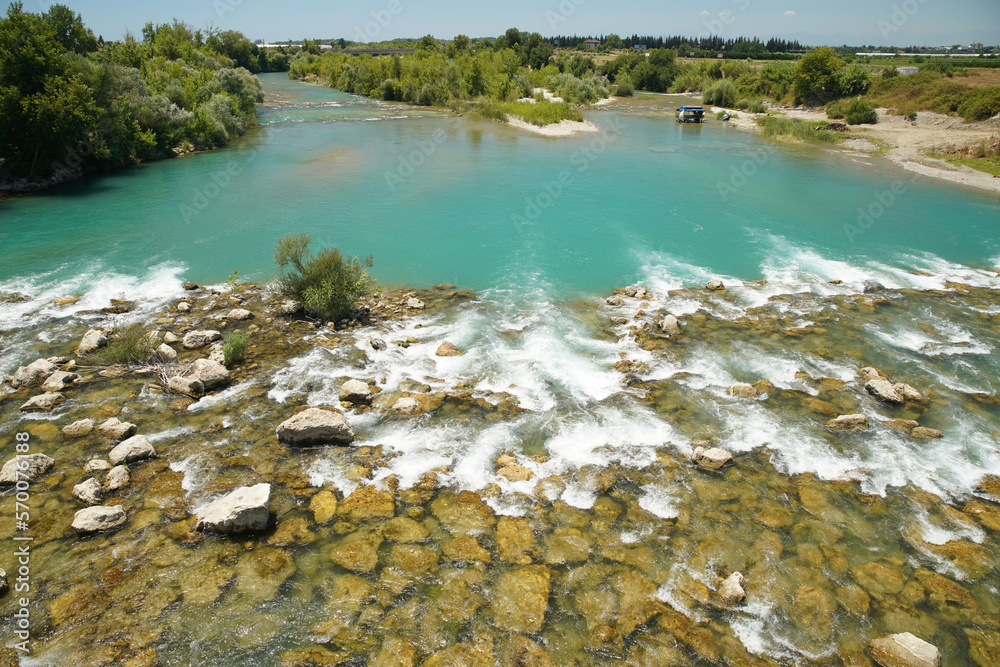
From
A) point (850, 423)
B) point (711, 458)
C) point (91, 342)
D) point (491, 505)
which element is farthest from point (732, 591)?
point (91, 342)

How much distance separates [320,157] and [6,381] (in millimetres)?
32301

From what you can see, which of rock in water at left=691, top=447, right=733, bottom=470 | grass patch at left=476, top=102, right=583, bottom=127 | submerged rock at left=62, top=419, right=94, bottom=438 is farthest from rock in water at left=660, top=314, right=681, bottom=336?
grass patch at left=476, top=102, right=583, bottom=127

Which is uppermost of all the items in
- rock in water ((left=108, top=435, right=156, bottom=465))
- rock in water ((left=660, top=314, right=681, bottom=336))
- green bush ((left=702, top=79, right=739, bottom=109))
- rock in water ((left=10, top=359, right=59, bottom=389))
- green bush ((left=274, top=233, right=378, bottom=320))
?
green bush ((left=702, top=79, right=739, bottom=109))

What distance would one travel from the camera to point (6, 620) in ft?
22.9

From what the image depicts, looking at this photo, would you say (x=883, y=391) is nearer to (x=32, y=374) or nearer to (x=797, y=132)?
(x=32, y=374)

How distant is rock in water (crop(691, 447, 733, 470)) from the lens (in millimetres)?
10656

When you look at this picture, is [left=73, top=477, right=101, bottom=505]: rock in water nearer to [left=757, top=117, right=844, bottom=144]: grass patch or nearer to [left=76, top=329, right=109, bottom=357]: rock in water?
[left=76, top=329, right=109, bottom=357]: rock in water

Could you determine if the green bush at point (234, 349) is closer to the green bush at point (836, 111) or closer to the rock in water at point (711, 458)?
the rock in water at point (711, 458)

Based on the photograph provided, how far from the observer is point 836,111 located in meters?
56.0

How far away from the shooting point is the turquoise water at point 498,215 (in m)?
21.7

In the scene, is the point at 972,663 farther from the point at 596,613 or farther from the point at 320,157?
the point at 320,157

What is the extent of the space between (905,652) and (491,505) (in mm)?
6525

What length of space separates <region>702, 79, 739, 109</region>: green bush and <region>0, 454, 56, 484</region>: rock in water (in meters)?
85.7

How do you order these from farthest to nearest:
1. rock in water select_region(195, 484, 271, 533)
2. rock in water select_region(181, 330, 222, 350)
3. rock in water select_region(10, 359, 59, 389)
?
1. rock in water select_region(181, 330, 222, 350)
2. rock in water select_region(10, 359, 59, 389)
3. rock in water select_region(195, 484, 271, 533)
